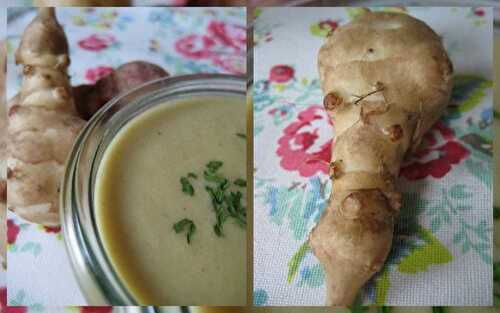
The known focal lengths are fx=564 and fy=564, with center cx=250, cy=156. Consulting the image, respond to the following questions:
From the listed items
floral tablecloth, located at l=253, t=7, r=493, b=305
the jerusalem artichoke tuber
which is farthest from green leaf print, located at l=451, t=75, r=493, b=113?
the jerusalem artichoke tuber

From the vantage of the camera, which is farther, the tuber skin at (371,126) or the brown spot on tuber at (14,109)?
the brown spot on tuber at (14,109)

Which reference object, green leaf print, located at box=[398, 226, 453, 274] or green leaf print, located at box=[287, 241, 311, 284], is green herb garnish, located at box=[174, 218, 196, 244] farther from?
green leaf print, located at box=[398, 226, 453, 274]

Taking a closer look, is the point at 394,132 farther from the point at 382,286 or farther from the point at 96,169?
the point at 96,169

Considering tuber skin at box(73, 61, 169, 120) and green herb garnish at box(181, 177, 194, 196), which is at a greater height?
tuber skin at box(73, 61, 169, 120)

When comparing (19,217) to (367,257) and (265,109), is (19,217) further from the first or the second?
(367,257)

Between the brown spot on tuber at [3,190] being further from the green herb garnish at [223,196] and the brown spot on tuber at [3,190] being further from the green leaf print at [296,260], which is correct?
the green leaf print at [296,260]

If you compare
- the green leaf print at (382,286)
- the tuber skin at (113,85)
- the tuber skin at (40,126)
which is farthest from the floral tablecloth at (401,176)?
the tuber skin at (40,126)
